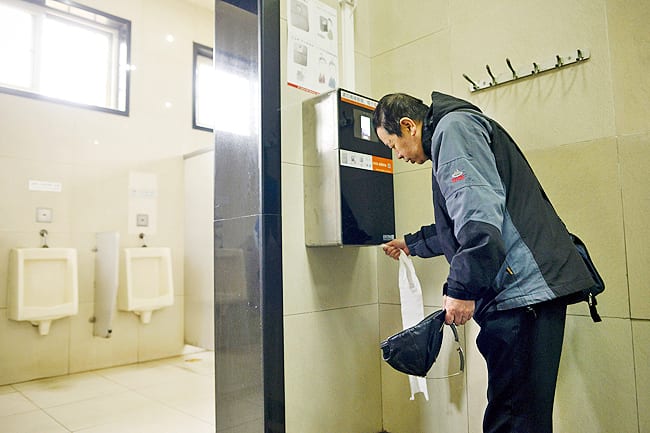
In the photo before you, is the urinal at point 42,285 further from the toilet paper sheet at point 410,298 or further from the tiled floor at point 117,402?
the toilet paper sheet at point 410,298

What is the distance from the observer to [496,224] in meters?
1.29

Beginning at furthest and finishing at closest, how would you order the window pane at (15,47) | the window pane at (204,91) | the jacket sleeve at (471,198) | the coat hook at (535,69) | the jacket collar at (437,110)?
the window pane at (204,91), the window pane at (15,47), the coat hook at (535,69), the jacket collar at (437,110), the jacket sleeve at (471,198)

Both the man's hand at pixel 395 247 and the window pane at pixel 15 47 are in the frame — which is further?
the window pane at pixel 15 47

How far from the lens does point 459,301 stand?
1.35m

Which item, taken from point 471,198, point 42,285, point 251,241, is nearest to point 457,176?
point 471,198

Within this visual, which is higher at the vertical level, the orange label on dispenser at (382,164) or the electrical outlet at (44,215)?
the orange label on dispenser at (382,164)

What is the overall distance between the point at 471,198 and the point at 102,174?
3.44 metres

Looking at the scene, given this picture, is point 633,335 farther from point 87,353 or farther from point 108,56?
point 108,56

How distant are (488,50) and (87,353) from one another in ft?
11.9

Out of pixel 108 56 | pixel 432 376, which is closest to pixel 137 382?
pixel 432 376

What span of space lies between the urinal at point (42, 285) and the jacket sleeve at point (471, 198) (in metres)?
3.12

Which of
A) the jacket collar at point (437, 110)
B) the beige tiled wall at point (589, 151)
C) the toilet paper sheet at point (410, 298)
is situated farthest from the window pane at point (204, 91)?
the jacket collar at point (437, 110)

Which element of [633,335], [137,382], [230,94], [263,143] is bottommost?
[137,382]

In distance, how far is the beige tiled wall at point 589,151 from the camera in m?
1.55
